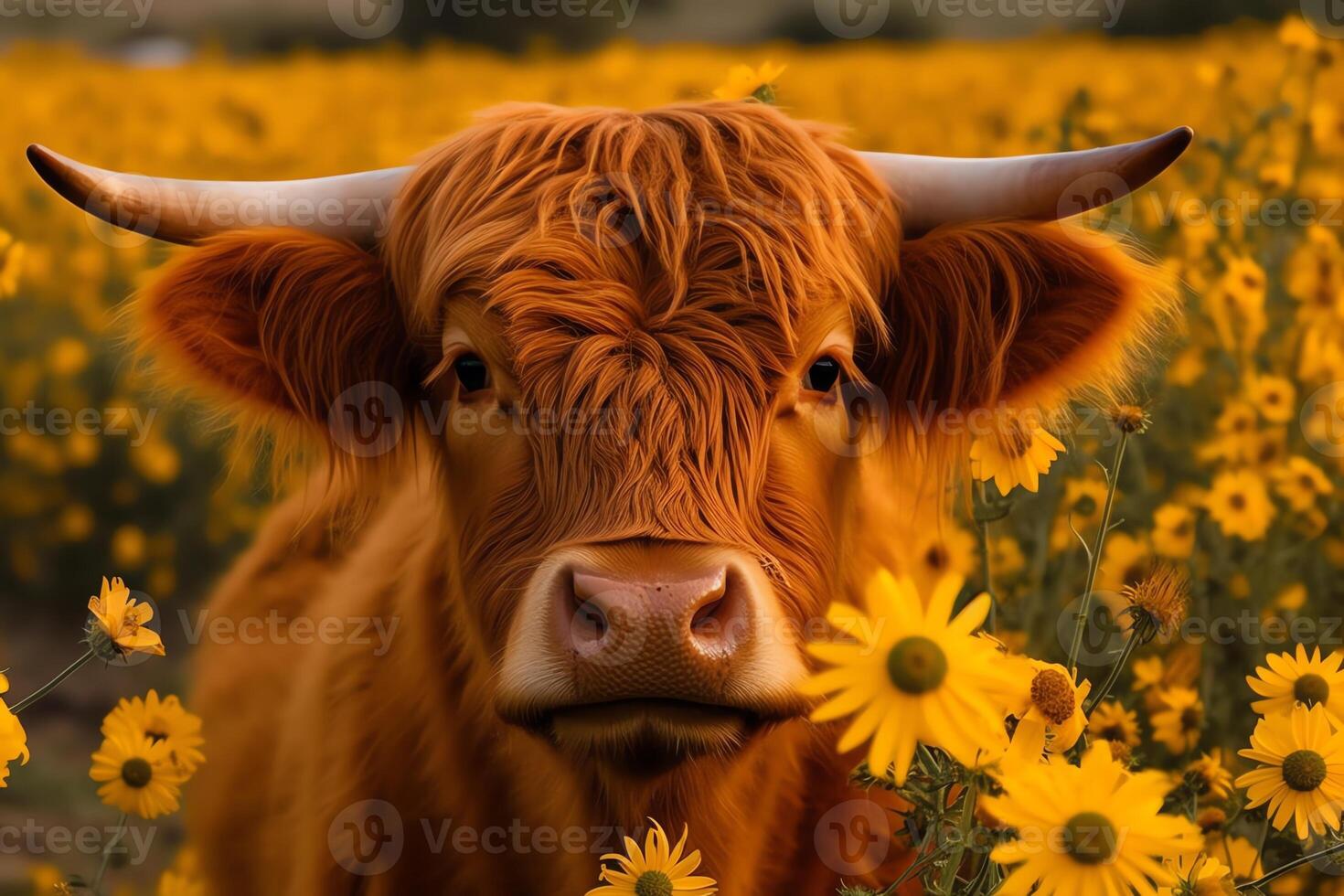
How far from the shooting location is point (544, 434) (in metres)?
2.40

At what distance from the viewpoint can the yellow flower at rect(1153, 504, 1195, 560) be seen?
3.68 metres

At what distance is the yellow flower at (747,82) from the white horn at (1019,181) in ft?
1.31

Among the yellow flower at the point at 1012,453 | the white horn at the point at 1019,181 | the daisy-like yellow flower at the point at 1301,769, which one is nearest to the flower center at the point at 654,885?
the daisy-like yellow flower at the point at 1301,769

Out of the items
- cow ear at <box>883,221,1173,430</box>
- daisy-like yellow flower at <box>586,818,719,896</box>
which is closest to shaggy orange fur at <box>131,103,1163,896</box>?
cow ear at <box>883,221,1173,430</box>

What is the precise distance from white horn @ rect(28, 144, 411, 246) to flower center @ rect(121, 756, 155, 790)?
1.05 m

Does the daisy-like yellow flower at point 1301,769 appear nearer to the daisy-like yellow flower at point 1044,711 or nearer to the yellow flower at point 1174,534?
the daisy-like yellow flower at point 1044,711

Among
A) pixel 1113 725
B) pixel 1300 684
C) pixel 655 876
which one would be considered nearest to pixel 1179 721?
pixel 1113 725

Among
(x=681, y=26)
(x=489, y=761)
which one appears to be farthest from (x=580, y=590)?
(x=681, y=26)

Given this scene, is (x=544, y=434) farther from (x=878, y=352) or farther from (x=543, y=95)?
Result: (x=543, y=95)

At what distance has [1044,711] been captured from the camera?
1.73 meters

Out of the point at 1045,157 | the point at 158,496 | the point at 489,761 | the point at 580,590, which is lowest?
the point at 158,496

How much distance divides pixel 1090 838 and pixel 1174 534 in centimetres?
247

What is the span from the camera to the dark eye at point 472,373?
8.46 ft

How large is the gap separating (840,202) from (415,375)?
99 centimetres
